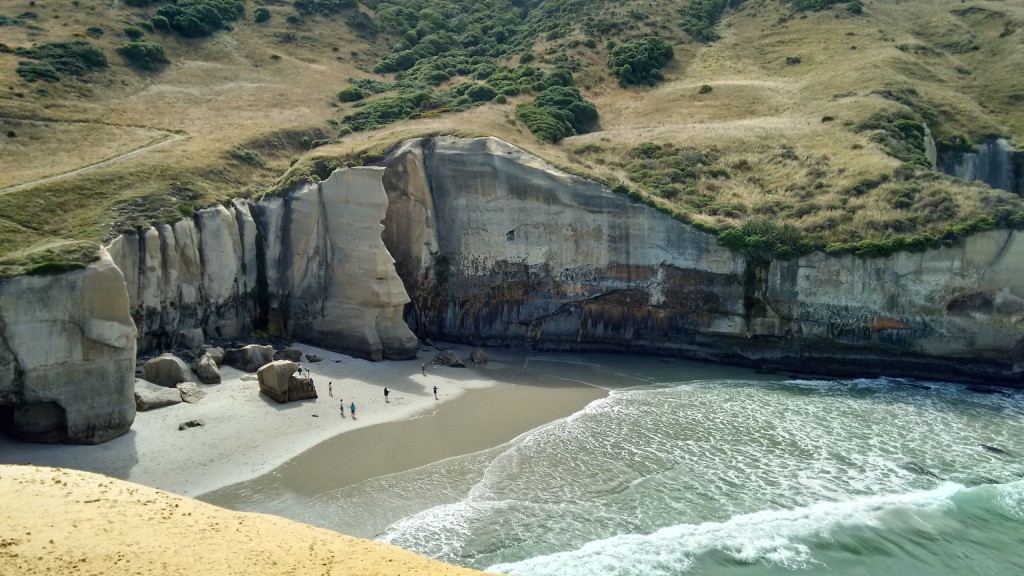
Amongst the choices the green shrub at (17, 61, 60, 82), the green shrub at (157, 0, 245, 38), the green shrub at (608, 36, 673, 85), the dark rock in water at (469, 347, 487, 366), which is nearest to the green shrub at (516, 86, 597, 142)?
the green shrub at (608, 36, 673, 85)

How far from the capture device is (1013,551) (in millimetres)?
18297

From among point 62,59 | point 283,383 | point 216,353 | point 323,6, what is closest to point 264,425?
point 283,383

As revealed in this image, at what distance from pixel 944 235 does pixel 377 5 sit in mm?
72659

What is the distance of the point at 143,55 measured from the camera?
55344mm

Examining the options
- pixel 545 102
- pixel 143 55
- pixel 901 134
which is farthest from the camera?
pixel 545 102

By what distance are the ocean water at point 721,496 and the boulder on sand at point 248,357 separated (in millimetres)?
11871

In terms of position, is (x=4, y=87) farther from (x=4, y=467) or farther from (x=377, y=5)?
(x=377, y=5)

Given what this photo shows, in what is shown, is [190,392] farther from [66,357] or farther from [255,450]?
[255,450]

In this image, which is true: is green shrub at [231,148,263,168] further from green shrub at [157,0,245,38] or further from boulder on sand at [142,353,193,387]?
green shrub at [157,0,245,38]

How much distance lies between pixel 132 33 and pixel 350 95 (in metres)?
19.4

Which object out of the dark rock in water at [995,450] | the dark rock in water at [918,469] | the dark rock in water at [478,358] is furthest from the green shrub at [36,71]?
the dark rock in water at [995,450]

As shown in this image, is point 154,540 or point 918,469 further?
point 918,469

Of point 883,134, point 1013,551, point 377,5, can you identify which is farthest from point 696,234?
point 377,5

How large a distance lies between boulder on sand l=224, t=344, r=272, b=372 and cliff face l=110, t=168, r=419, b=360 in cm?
193
